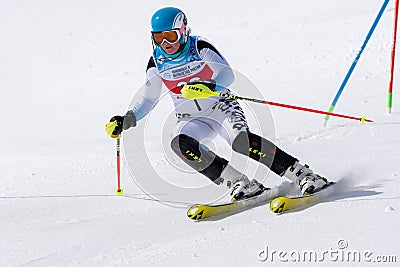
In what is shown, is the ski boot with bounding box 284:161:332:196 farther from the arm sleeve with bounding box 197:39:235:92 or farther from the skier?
the arm sleeve with bounding box 197:39:235:92

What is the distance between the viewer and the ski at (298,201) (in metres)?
4.25

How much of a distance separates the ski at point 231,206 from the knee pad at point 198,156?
0.35m

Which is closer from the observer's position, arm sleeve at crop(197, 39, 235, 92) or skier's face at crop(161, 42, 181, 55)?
skier's face at crop(161, 42, 181, 55)

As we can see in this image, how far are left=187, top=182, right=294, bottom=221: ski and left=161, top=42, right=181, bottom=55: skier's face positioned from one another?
4.38ft

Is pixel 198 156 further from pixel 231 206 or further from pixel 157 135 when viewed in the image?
pixel 157 135

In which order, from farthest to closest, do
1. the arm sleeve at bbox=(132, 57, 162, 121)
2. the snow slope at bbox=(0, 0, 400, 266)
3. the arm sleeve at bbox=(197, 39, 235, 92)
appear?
the arm sleeve at bbox=(132, 57, 162, 121) → the arm sleeve at bbox=(197, 39, 235, 92) → the snow slope at bbox=(0, 0, 400, 266)

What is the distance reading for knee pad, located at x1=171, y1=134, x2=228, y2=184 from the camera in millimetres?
4773

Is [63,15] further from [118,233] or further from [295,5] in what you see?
[118,233]

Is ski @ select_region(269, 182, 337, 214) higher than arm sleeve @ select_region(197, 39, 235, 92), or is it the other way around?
arm sleeve @ select_region(197, 39, 235, 92)

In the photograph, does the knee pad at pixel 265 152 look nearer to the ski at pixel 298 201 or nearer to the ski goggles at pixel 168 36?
the ski at pixel 298 201

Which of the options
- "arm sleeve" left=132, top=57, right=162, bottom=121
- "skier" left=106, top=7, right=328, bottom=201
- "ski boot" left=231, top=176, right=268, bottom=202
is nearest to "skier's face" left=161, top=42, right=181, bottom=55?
"skier" left=106, top=7, right=328, bottom=201

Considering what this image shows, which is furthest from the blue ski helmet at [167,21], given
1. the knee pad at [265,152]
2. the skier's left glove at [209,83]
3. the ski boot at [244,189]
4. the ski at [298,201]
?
the ski at [298,201]

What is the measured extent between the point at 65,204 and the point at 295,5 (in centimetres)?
1026

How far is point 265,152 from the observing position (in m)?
4.74
